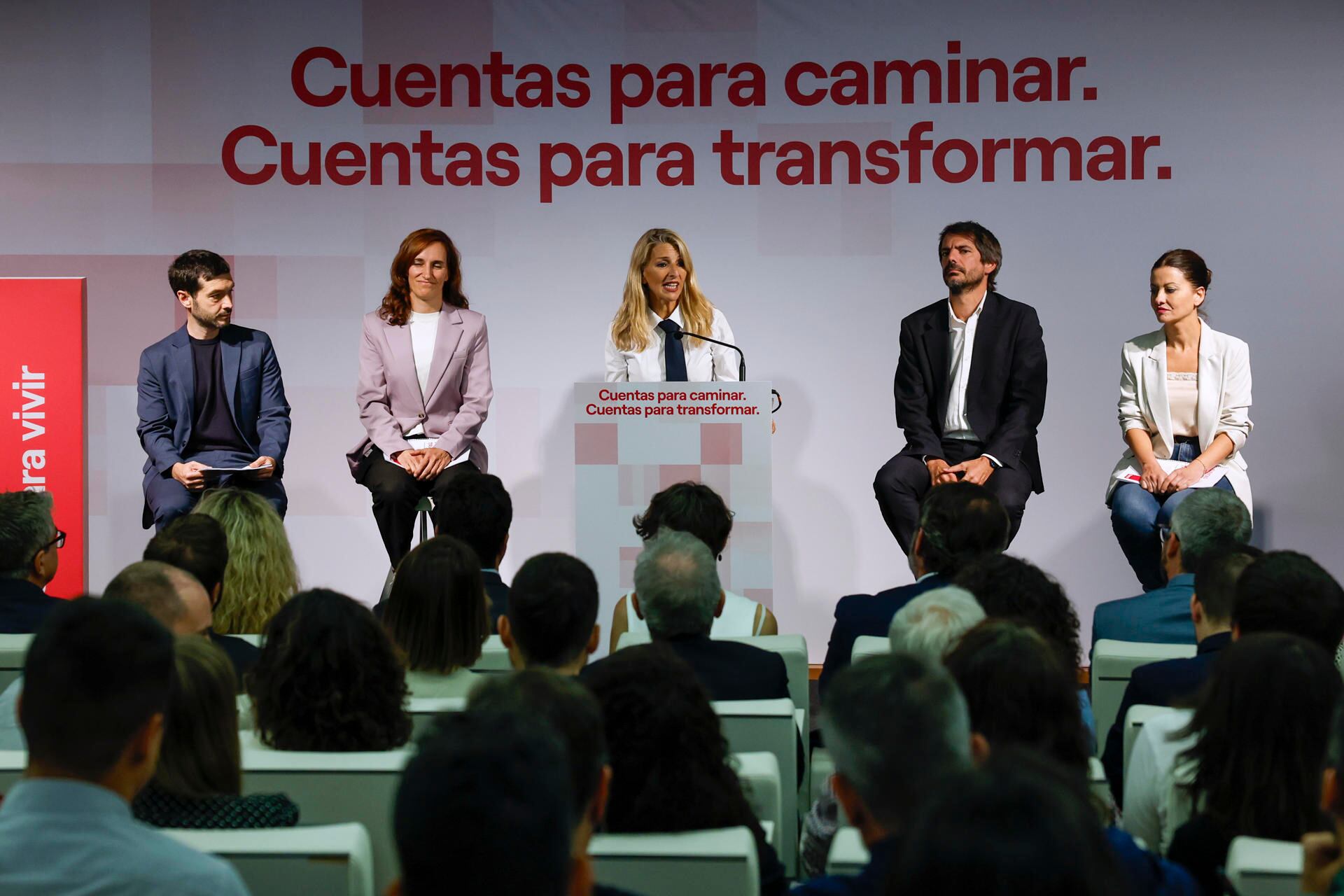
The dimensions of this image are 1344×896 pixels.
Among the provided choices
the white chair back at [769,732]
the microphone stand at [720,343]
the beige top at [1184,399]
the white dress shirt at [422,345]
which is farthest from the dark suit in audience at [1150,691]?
the white dress shirt at [422,345]

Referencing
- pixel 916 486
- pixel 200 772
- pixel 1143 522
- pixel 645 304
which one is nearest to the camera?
pixel 200 772

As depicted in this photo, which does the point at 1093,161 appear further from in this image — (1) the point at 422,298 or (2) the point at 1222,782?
(2) the point at 1222,782

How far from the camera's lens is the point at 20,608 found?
334cm

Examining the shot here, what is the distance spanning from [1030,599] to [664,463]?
2.07 metres

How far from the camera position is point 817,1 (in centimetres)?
616

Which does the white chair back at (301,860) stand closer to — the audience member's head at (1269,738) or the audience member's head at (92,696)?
the audience member's head at (92,696)

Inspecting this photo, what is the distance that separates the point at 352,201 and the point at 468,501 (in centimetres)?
299

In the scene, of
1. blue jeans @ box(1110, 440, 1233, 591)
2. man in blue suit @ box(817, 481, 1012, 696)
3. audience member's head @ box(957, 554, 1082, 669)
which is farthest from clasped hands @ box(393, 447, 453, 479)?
audience member's head @ box(957, 554, 1082, 669)

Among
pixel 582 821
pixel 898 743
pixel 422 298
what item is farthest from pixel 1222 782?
pixel 422 298

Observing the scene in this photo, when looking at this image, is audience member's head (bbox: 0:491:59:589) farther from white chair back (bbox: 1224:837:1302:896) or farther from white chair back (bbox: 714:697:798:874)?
white chair back (bbox: 1224:837:1302:896)

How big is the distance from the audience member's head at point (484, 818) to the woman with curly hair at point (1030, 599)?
67.3 inches

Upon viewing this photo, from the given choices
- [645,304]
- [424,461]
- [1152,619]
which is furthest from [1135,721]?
[424,461]

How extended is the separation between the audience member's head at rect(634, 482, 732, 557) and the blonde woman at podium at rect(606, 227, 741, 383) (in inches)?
53.7

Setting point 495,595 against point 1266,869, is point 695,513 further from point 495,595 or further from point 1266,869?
point 1266,869
